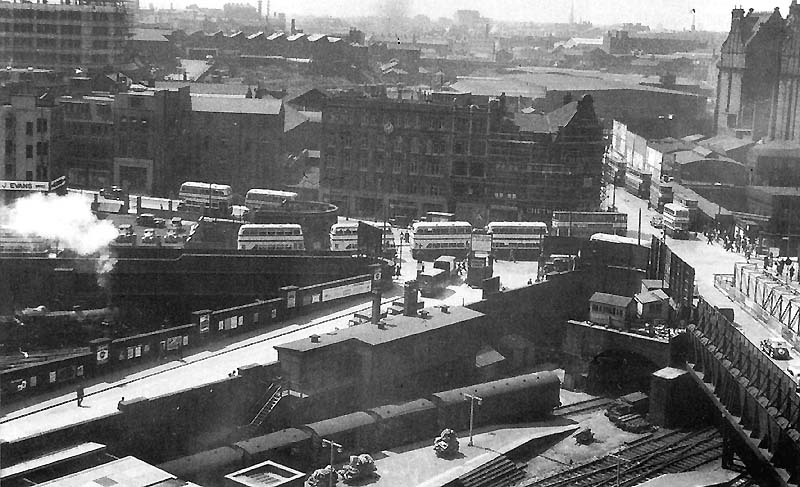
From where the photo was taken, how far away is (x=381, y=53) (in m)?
96.8

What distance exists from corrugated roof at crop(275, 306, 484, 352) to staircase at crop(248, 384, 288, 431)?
3.49ft

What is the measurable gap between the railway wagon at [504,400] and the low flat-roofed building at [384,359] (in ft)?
4.58

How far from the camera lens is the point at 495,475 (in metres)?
28.8

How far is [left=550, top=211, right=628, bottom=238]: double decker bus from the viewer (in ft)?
158

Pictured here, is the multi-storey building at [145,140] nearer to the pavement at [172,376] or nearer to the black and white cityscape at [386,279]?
the black and white cityscape at [386,279]

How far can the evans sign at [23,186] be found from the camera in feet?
155

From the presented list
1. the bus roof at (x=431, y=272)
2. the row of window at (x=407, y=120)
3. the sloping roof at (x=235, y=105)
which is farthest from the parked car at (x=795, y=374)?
the sloping roof at (x=235, y=105)

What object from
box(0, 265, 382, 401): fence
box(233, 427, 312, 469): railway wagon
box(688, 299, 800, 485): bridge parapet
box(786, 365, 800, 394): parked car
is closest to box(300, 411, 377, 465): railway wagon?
box(233, 427, 312, 469): railway wagon

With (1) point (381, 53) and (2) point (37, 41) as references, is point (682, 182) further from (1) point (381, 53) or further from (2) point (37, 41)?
(1) point (381, 53)

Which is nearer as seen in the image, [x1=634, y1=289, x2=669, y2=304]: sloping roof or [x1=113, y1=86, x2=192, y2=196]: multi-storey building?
[x1=634, y1=289, x2=669, y2=304]: sloping roof

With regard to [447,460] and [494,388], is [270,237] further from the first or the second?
[447,460]

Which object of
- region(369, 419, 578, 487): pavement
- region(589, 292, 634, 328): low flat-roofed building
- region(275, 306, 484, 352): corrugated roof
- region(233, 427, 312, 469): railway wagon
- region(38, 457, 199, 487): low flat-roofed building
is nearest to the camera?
region(38, 457, 199, 487): low flat-roofed building

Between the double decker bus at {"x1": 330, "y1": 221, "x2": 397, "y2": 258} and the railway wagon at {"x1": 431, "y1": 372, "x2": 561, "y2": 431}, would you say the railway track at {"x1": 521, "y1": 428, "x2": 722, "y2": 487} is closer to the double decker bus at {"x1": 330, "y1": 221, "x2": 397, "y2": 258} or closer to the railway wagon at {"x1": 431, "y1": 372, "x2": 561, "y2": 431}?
the railway wagon at {"x1": 431, "y1": 372, "x2": 561, "y2": 431}

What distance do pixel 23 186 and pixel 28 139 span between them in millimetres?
6141
